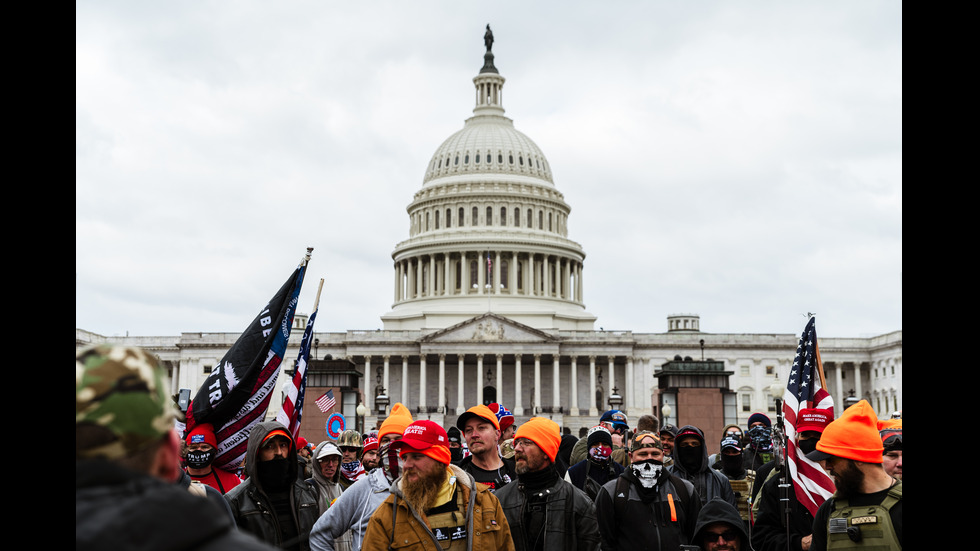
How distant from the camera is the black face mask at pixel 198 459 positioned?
9.87 m

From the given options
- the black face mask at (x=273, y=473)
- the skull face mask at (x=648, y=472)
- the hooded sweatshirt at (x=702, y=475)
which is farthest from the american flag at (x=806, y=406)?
the black face mask at (x=273, y=473)

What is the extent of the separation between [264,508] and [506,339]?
8593 cm

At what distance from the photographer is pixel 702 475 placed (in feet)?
37.2

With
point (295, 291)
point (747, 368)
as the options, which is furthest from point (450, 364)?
point (295, 291)

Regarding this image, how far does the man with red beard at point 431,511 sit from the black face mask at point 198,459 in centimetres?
290

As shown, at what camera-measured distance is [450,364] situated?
316ft

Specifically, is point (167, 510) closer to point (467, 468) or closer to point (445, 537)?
point (445, 537)

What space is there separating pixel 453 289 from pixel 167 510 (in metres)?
105

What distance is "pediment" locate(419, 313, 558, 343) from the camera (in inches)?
3711

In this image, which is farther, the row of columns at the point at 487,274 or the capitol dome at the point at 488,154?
the capitol dome at the point at 488,154

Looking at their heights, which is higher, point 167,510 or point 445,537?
point 167,510

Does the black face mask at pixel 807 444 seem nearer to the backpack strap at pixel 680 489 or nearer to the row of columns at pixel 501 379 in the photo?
the backpack strap at pixel 680 489

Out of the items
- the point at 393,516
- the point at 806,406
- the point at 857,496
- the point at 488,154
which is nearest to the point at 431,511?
the point at 393,516

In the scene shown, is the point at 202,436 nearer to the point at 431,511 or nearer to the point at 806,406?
the point at 431,511
